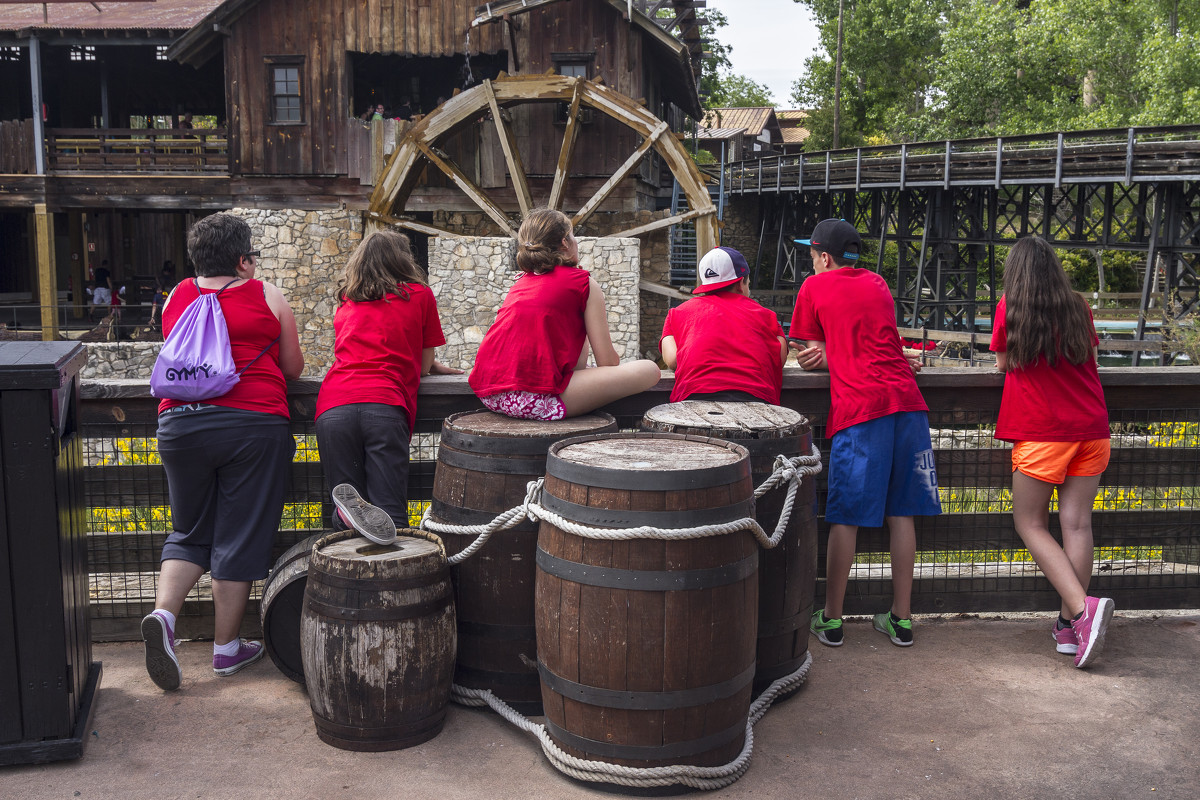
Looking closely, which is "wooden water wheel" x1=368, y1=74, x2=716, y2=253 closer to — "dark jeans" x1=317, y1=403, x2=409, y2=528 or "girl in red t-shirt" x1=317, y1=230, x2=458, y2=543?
"girl in red t-shirt" x1=317, y1=230, x2=458, y2=543

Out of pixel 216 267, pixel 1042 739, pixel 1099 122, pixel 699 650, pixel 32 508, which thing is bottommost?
pixel 1042 739

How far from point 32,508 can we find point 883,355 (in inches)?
→ 117

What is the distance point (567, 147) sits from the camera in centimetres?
1576

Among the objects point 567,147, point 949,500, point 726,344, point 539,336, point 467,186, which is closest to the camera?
point 539,336

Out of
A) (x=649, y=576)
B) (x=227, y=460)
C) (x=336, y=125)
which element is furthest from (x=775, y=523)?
(x=336, y=125)

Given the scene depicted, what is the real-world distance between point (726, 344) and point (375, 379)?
4.34 feet

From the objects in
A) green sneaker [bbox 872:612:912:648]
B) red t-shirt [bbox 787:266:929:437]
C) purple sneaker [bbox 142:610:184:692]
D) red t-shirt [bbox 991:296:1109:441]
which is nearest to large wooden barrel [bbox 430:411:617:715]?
purple sneaker [bbox 142:610:184:692]

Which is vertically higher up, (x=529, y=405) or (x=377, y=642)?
(x=529, y=405)

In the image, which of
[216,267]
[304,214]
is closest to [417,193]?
[304,214]

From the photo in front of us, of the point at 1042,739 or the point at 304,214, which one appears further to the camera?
the point at 304,214

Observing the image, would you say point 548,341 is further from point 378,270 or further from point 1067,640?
point 1067,640

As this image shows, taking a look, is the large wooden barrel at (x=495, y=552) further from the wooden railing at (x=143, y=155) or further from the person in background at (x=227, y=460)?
the wooden railing at (x=143, y=155)

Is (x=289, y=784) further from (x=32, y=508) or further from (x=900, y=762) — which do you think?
(x=900, y=762)

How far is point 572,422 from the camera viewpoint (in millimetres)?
3643
